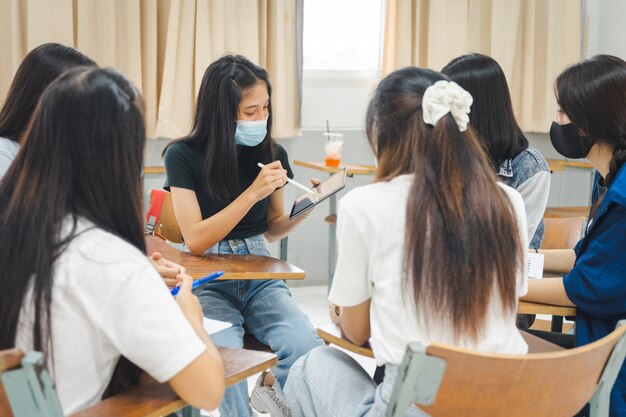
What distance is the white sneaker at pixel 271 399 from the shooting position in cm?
196

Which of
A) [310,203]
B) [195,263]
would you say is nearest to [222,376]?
[195,263]

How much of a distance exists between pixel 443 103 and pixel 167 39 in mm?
2918

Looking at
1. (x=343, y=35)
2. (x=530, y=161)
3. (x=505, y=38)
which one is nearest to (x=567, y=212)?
(x=505, y=38)

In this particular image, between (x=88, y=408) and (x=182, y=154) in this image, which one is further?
(x=182, y=154)

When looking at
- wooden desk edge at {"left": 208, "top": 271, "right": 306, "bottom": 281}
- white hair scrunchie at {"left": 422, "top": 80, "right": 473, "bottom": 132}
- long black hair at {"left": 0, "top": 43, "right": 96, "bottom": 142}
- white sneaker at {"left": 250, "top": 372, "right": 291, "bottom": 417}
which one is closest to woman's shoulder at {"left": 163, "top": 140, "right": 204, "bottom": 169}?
long black hair at {"left": 0, "top": 43, "right": 96, "bottom": 142}

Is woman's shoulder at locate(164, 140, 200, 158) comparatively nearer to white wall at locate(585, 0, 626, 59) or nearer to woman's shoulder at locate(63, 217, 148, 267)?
woman's shoulder at locate(63, 217, 148, 267)

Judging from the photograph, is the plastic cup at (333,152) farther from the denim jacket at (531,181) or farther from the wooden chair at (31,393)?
the wooden chair at (31,393)

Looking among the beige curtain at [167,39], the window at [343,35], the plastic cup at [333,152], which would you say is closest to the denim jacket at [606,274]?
the plastic cup at [333,152]

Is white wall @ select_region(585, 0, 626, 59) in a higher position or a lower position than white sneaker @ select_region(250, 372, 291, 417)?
higher

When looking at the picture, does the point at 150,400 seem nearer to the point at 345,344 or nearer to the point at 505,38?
the point at 345,344

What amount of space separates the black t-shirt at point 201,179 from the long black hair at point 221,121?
27 mm

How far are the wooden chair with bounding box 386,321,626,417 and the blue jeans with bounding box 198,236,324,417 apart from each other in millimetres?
782

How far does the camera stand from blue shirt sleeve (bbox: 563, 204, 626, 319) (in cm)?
169

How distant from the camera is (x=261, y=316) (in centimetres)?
214
